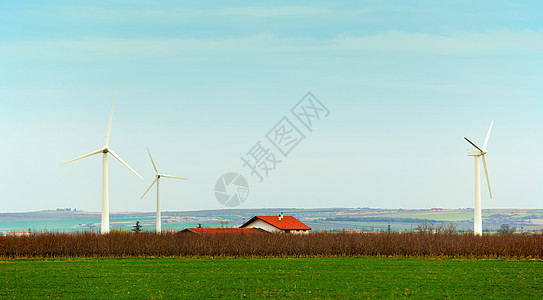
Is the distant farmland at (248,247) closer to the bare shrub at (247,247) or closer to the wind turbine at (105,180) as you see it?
the bare shrub at (247,247)

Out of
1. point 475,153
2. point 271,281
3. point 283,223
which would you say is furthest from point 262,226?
point 271,281

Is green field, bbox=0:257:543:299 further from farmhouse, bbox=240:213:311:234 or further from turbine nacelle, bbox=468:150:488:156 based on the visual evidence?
farmhouse, bbox=240:213:311:234

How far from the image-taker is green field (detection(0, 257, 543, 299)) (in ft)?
99.2

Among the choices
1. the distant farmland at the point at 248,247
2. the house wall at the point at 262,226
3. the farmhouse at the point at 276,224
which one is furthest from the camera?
the house wall at the point at 262,226

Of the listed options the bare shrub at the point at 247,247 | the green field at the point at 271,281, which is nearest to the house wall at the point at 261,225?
the bare shrub at the point at 247,247

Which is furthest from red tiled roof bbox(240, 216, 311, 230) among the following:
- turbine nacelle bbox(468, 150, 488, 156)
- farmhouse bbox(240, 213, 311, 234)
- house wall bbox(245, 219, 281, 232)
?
turbine nacelle bbox(468, 150, 488, 156)

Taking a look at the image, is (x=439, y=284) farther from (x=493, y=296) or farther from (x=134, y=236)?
(x=134, y=236)

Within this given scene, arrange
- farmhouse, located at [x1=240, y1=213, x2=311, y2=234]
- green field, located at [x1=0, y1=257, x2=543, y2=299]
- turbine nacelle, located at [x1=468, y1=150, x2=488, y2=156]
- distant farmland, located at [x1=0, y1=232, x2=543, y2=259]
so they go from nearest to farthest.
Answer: green field, located at [x1=0, y1=257, x2=543, y2=299] < distant farmland, located at [x1=0, y1=232, x2=543, y2=259] < turbine nacelle, located at [x1=468, y1=150, x2=488, y2=156] < farmhouse, located at [x1=240, y1=213, x2=311, y2=234]

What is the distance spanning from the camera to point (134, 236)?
66938 millimetres

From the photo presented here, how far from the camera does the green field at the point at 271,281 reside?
30.2 metres

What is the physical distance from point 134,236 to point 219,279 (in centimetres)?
3281

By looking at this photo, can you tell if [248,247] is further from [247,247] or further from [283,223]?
[283,223]

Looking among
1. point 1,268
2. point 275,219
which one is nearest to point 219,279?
point 1,268

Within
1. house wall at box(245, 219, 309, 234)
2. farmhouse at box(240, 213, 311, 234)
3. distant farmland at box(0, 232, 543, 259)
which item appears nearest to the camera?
distant farmland at box(0, 232, 543, 259)
